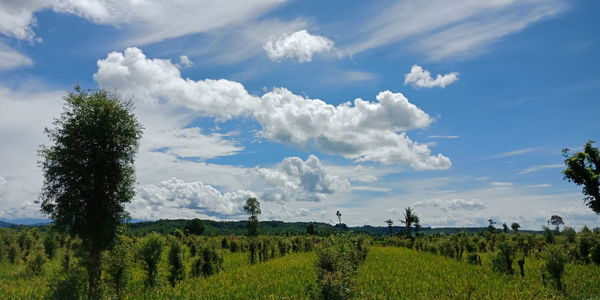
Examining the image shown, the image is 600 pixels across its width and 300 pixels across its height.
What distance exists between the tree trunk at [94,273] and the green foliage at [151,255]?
7953 millimetres

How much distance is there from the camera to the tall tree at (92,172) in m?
20.6

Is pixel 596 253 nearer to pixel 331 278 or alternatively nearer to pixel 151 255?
pixel 331 278

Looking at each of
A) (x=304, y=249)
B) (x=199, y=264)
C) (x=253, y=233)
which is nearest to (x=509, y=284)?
(x=199, y=264)

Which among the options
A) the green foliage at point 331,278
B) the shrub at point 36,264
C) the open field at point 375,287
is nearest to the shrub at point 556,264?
the open field at point 375,287

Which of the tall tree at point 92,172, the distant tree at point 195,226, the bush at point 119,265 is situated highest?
the tall tree at point 92,172

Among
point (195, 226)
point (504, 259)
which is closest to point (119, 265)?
point (504, 259)

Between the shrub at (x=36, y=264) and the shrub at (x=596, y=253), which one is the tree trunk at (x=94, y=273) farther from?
the shrub at (x=596, y=253)

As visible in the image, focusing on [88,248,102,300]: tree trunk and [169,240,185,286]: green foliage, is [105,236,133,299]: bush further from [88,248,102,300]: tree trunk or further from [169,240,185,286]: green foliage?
[169,240,185,286]: green foliage

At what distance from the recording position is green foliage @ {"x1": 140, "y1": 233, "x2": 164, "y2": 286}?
98.6 feet

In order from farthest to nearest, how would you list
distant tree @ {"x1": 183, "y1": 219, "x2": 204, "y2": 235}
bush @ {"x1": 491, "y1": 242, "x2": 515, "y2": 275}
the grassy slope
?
distant tree @ {"x1": 183, "y1": 219, "x2": 204, "y2": 235} < bush @ {"x1": 491, "y1": 242, "x2": 515, "y2": 275} < the grassy slope

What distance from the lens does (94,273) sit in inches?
841

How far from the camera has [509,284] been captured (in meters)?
28.7

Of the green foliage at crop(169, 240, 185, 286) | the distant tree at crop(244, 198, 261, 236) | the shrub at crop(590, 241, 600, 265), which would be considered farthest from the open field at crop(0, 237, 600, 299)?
the distant tree at crop(244, 198, 261, 236)

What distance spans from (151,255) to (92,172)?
456 inches
